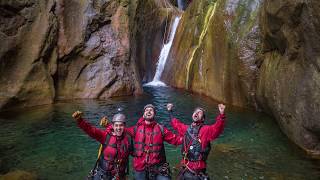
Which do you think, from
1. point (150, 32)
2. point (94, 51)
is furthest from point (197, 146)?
point (150, 32)

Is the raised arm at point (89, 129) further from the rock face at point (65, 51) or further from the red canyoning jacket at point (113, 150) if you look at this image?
the rock face at point (65, 51)

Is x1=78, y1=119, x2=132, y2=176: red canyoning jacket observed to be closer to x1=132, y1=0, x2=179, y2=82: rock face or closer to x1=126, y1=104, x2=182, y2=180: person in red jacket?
x1=126, y1=104, x2=182, y2=180: person in red jacket

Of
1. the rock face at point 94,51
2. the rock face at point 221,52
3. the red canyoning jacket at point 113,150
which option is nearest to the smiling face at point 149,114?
the red canyoning jacket at point 113,150

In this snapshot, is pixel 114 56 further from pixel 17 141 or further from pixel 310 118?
pixel 310 118

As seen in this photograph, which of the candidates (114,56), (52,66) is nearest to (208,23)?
(114,56)

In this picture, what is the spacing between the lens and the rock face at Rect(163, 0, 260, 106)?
20.5 m

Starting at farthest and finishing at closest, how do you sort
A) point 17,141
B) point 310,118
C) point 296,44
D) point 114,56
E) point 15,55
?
1. point 114,56
2. point 15,55
3. point 17,141
4. point 296,44
5. point 310,118

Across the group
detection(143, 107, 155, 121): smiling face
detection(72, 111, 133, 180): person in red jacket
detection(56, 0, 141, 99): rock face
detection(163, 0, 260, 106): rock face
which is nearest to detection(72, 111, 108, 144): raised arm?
detection(72, 111, 133, 180): person in red jacket

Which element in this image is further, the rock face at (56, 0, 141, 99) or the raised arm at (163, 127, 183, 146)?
the rock face at (56, 0, 141, 99)

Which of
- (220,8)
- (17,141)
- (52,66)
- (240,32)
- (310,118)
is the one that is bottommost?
(17,141)

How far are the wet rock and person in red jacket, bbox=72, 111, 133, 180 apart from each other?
3349 millimetres

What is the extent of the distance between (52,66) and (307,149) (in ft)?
52.1

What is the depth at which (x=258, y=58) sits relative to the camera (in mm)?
19828

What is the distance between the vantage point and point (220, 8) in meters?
23.2
